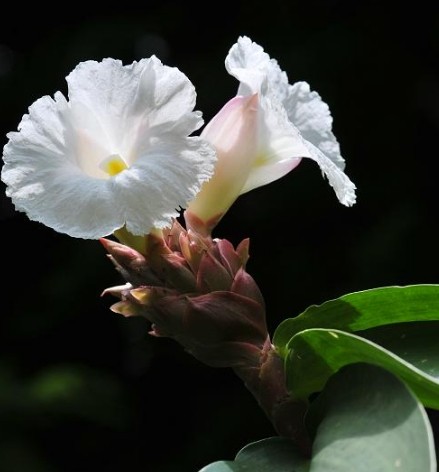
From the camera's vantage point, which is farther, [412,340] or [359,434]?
[412,340]

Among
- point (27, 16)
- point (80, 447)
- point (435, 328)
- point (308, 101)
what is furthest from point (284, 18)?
point (435, 328)

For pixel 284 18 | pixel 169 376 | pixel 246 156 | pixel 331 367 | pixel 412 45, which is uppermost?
pixel 246 156

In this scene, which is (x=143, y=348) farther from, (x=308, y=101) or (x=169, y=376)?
(x=308, y=101)

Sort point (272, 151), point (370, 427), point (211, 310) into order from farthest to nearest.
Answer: point (272, 151) → point (211, 310) → point (370, 427)

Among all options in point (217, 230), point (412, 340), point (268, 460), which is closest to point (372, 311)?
point (412, 340)

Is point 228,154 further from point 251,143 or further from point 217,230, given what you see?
point 217,230

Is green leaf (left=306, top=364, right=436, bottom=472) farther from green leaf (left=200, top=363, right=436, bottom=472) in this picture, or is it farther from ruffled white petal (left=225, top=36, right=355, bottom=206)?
ruffled white petal (left=225, top=36, right=355, bottom=206)

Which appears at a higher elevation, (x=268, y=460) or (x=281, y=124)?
(x=281, y=124)
